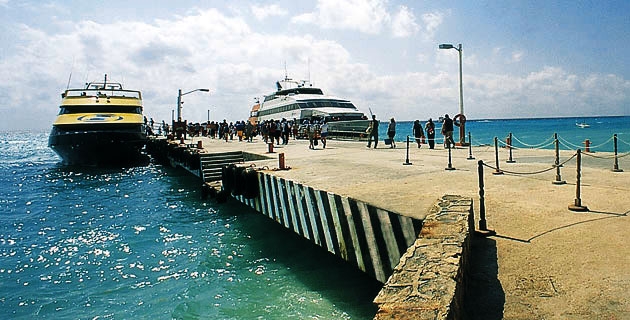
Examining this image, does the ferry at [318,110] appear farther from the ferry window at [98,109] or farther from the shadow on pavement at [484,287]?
the shadow on pavement at [484,287]

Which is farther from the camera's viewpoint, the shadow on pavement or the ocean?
the ocean

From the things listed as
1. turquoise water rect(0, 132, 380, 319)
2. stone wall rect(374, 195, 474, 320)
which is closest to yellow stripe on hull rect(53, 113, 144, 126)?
turquoise water rect(0, 132, 380, 319)

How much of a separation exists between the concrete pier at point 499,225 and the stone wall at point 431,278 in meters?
0.03

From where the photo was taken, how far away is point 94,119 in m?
24.1

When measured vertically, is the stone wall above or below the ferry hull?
below

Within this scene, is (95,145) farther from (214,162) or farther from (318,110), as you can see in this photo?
(318,110)

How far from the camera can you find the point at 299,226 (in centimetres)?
848

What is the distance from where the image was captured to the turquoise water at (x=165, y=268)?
6.30 metres

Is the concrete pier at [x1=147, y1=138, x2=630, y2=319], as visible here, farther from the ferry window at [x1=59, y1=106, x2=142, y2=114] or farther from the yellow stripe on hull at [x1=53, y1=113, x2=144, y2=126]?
the ferry window at [x1=59, y1=106, x2=142, y2=114]

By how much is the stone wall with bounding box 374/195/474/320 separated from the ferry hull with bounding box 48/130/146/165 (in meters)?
24.1

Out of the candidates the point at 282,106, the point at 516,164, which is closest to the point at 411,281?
the point at 516,164

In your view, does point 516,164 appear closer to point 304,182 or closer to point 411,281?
point 304,182

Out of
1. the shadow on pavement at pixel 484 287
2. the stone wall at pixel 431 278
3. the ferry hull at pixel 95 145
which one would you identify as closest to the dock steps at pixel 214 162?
the ferry hull at pixel 95 145

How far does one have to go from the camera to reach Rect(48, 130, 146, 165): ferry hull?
23.2m
